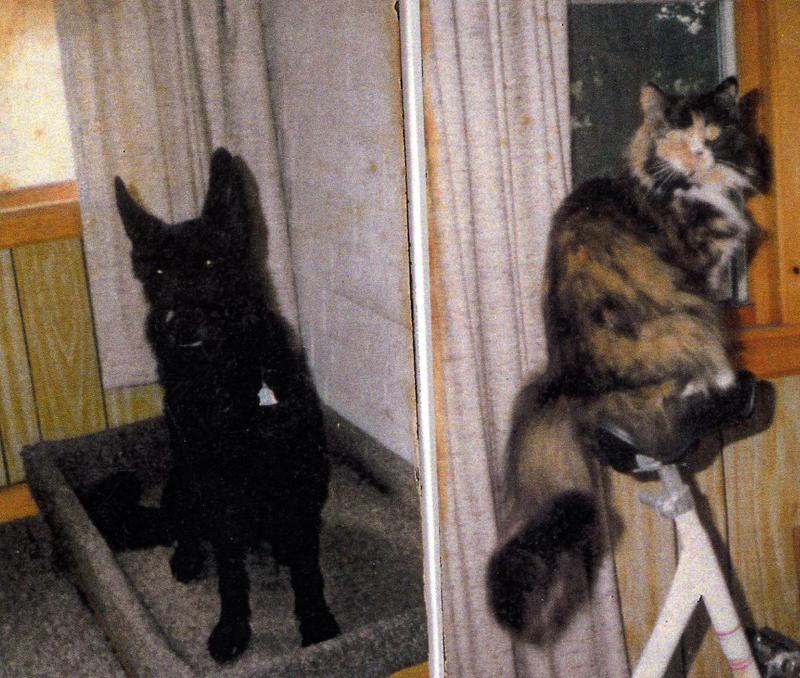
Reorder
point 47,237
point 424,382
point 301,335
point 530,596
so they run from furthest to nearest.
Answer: point 530,596 → point 424,382 → point 301,335 → point 47,237

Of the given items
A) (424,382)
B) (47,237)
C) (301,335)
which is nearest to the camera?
(47,237)

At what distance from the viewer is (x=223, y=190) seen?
835 mm

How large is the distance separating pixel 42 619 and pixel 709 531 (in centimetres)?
104

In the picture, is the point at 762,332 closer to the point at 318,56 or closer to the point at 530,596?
the point at 530,596

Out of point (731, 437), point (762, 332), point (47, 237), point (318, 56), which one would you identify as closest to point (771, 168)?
point (762, 332)

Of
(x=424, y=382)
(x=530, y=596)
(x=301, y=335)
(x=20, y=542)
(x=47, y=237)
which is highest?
(x=47, y=237)

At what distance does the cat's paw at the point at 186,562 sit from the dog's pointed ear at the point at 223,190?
389 millimetres

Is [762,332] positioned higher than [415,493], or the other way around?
[762,332]

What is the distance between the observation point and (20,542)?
889 millimetres

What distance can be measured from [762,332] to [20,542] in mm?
1098

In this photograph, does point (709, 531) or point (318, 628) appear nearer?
point (318, 628)

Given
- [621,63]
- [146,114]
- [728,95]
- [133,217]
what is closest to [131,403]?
[133,217]

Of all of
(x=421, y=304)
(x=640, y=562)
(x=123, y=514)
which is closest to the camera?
(x=123, y=514)

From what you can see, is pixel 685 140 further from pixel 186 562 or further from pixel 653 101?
pixel 186 562
